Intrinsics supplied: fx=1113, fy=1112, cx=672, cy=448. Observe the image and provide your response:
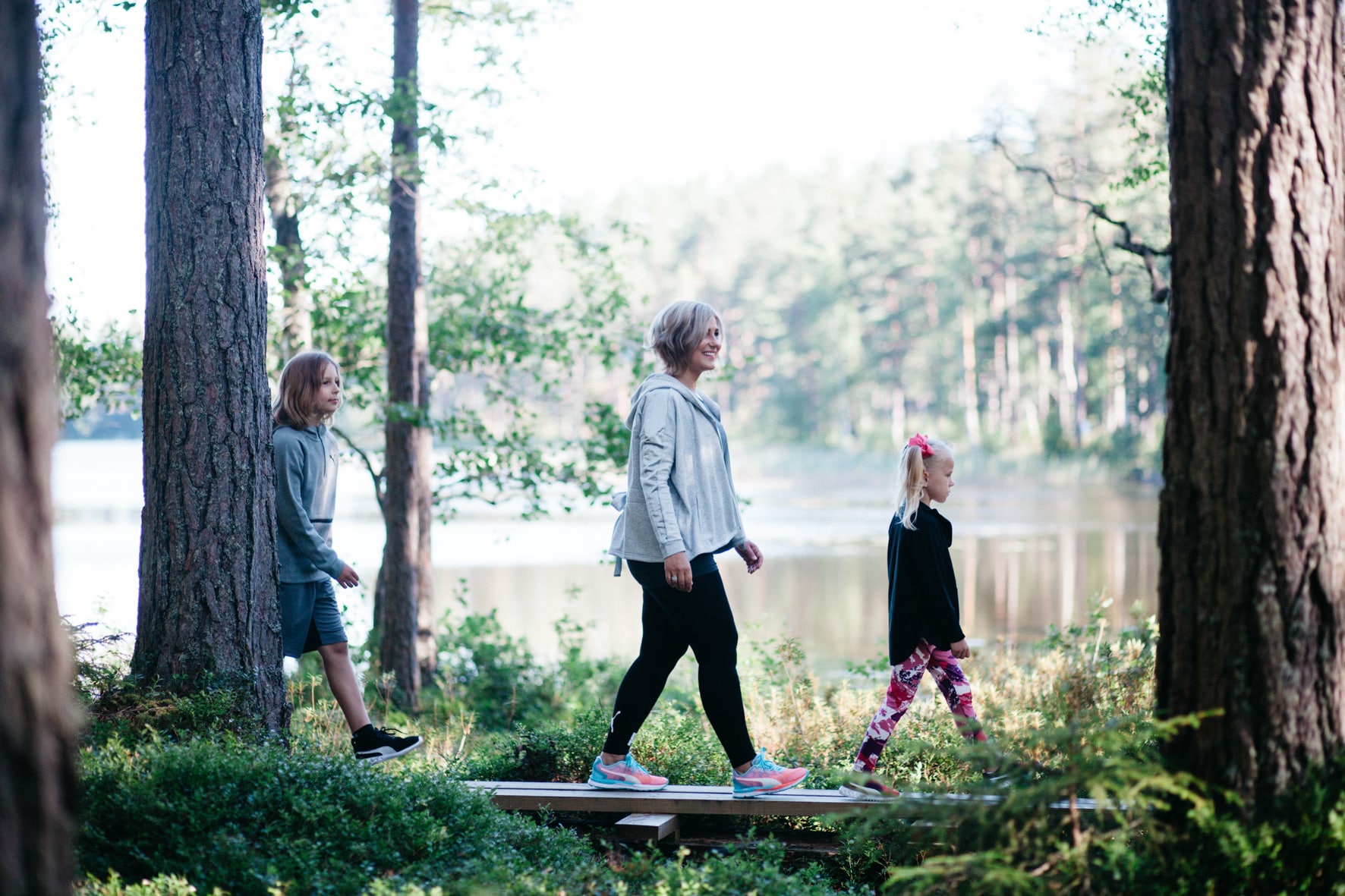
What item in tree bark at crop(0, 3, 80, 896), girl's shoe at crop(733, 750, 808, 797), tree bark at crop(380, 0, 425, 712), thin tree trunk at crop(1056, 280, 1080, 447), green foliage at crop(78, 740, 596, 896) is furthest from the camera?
thin tree trunk at crop(1056, 280, 1080, 447)

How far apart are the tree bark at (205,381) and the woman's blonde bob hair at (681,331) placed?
68.1 inches

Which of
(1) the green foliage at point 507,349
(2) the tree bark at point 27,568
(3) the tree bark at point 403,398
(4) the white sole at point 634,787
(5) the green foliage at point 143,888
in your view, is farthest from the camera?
(1) the green foliage at point 507,349

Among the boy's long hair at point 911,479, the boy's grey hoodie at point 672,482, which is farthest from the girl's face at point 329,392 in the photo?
the boy's long hair at point 911,479

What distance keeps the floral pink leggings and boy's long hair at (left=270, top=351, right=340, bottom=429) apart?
2.75 metres

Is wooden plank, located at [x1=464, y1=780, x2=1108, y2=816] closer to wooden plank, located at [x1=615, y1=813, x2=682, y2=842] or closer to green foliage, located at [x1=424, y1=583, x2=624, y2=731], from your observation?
wooden plank, located at [x1=615, y1=813, x2=682, y2=842]

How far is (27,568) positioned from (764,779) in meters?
3.06

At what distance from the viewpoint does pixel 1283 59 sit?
9.64 ft

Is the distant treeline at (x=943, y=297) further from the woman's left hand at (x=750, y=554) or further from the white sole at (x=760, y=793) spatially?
the white sole at (x=760, y=793)

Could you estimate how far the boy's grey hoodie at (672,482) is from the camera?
4176 millimetres

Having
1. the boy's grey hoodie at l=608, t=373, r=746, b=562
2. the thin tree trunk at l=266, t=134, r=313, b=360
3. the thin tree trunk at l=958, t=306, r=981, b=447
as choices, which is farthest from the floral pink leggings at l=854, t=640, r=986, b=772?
the thin tree trunk at l=958, t=306, r=981, b=447

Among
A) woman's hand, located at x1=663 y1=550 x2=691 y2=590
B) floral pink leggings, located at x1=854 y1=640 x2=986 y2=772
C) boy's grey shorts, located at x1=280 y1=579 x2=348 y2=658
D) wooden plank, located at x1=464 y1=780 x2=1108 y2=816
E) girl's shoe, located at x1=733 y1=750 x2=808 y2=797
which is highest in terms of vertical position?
woman's hand, located at x1=663 y1=550 x2=691 y2=590

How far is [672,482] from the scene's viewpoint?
4305mm

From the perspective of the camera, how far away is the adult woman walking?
4238 mm

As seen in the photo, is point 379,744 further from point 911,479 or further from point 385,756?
point 911,479
